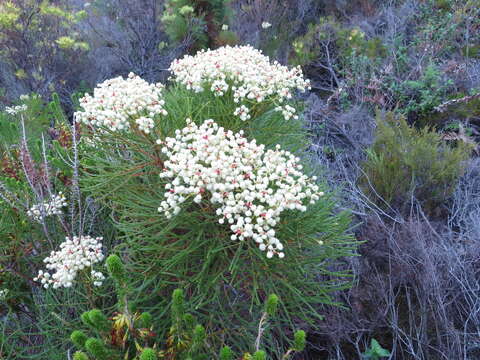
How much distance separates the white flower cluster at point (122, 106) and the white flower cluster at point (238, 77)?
30 centimetres

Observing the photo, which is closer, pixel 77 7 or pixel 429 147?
pixel 429 147

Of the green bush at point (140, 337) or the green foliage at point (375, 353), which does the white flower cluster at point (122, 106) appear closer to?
the green bush at point (140, 337)

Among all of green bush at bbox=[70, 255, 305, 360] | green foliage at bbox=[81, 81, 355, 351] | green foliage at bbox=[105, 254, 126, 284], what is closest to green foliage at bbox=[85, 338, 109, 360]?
green bush at bbox=[70, 255, 305, 360]

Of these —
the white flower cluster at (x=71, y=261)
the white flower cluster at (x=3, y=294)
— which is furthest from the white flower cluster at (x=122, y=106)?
the white flower cluster at (x=3, y=294)

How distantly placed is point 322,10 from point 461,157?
552 centimetres

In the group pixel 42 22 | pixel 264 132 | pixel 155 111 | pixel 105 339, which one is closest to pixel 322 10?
pixel 42 22

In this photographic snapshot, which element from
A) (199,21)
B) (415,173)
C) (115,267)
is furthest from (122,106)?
(199,21)

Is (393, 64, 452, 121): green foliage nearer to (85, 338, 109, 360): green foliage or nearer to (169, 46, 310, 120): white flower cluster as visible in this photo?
(169, 46, 310, 120): white flower cluster

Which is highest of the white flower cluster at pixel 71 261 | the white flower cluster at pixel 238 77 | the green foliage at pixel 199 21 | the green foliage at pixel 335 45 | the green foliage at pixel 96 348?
the white flower cluster at pixel 238 77

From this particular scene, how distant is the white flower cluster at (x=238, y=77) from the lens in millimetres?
1688

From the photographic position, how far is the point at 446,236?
2516 millimetres

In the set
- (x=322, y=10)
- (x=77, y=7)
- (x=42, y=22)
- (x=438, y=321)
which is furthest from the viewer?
(x=77, y=7)

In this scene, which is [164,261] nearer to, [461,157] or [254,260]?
[254,260]

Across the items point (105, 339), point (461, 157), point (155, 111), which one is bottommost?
point (461, 157)
